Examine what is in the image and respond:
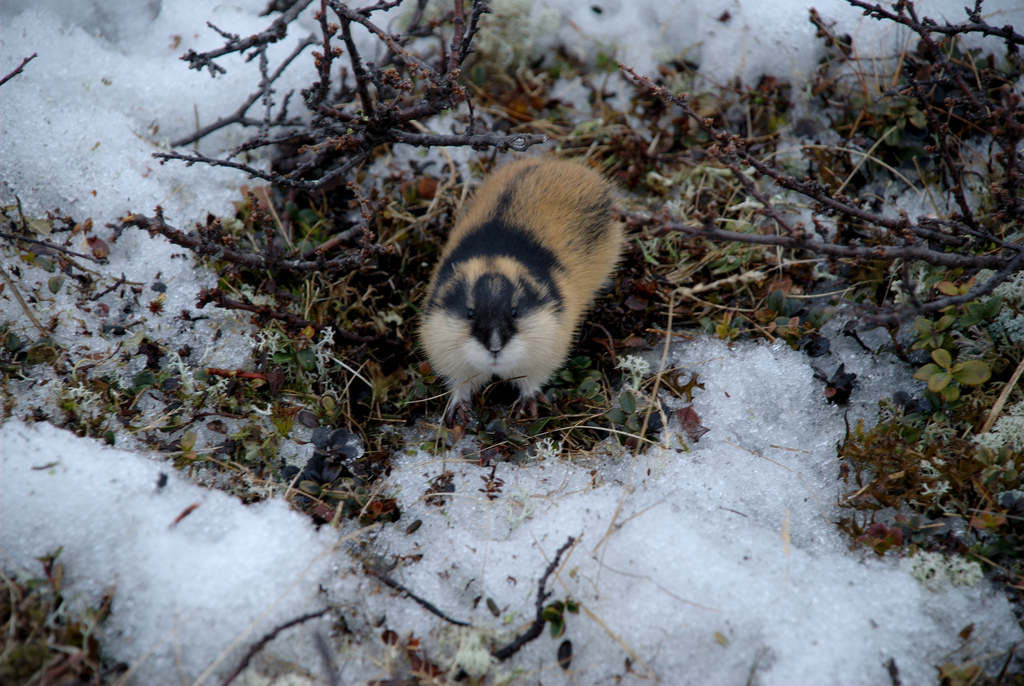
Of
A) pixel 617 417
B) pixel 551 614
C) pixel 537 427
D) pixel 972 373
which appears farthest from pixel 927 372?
pixel 551 614

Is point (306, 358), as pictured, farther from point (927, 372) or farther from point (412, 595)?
point (927, 372)

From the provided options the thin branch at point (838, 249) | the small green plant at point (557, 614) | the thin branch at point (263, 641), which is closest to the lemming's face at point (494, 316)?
the thin branch at point (838, 249)

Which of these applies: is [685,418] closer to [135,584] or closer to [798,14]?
[135,584]

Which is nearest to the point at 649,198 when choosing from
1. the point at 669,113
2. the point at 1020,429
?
the point at 669,113

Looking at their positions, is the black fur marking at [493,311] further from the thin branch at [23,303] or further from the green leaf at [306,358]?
the thin branch at [23,303]

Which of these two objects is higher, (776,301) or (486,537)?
(776,301)

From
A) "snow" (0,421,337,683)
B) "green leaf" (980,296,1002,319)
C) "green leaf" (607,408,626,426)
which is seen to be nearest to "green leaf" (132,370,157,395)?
"snow" (0,421,337,683)
